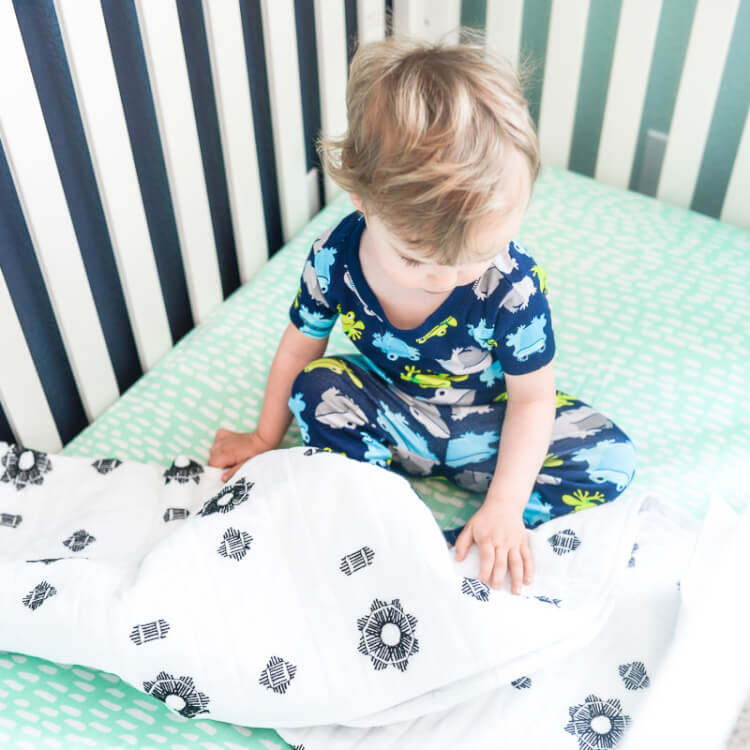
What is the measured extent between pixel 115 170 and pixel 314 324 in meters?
0.29

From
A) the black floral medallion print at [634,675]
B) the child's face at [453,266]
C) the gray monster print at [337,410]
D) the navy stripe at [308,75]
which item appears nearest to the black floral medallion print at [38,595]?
the gray monster print at [337,410]

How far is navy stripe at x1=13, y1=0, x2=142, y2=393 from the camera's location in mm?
873

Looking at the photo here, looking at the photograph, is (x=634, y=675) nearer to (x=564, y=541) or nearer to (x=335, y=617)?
(x=564, y=541)

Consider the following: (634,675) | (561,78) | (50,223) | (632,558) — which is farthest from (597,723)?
(561,78)

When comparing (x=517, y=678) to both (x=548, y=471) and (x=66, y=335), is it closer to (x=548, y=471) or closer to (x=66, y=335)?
(x=548, y=471)

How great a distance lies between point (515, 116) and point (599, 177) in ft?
2.74

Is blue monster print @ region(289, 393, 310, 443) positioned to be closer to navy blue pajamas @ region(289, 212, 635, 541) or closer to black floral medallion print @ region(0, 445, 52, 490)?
navy blue pajamas @ region(289, 212, 635, 541)

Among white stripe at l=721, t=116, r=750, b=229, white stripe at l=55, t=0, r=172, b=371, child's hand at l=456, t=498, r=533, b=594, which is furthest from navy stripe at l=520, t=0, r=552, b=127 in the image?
child's hand at l=456, t=498, r=533, b=594

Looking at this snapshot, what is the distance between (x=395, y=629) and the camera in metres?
0.75

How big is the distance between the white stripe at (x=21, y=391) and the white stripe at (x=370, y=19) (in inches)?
25.8

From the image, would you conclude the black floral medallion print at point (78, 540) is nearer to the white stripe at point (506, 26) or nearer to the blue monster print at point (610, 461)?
the blue monster print at point (610, 461)

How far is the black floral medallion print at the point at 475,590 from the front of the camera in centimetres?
74

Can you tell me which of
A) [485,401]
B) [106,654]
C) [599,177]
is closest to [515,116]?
[485,401]

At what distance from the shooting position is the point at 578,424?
0.96 metres
